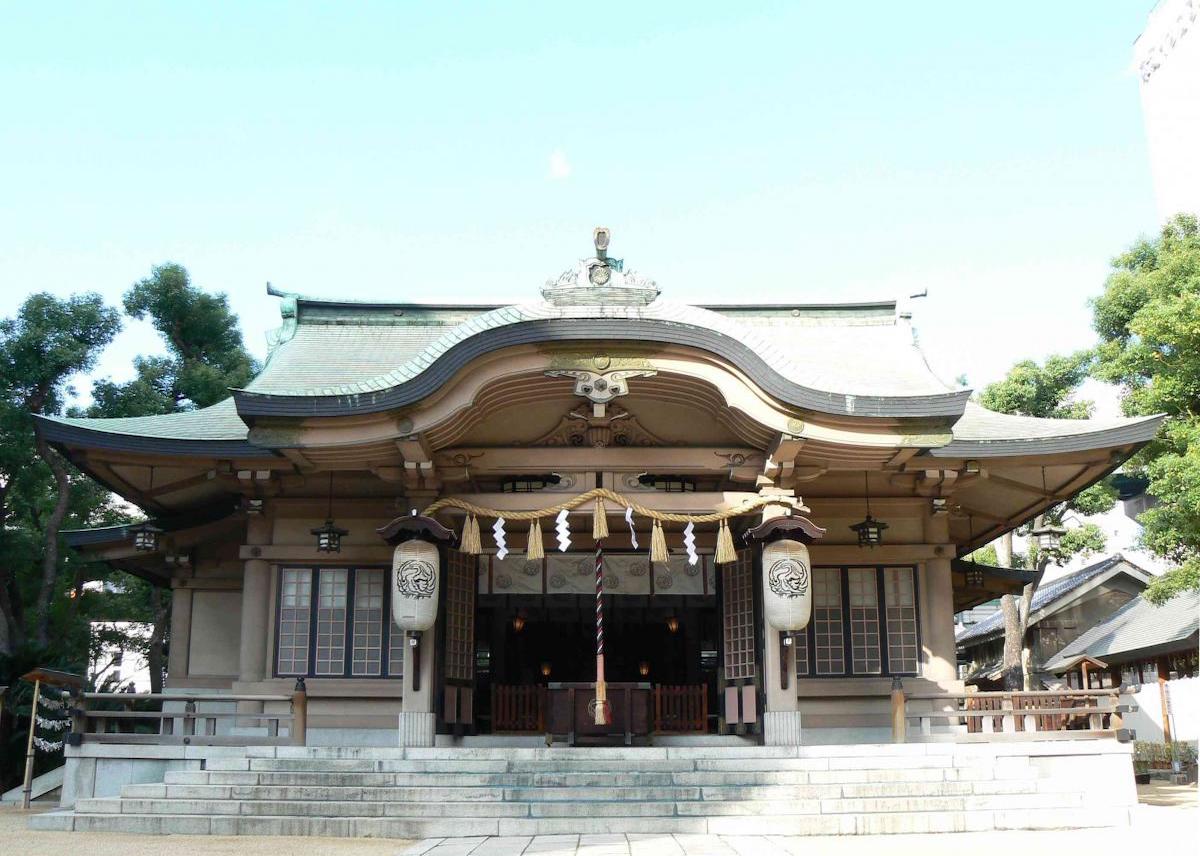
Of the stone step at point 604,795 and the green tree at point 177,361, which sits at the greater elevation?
the green tree at point 177,361

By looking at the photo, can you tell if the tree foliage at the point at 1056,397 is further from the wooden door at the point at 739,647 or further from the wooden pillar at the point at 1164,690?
the wooden door at the point at 739,647

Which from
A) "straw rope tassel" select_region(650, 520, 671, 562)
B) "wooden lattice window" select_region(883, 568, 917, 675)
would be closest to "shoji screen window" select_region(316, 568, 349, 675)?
"straw rope tassel" select_region(650, 520, 671, 562)

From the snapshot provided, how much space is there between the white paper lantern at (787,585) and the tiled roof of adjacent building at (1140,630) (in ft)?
37.1

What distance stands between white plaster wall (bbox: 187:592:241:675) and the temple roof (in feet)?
9.08

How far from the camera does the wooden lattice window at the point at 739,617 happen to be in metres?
13.5

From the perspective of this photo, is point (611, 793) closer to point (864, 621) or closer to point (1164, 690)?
point (864, 621)

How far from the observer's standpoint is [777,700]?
1230 centimetres

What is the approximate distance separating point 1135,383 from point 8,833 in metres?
16.5

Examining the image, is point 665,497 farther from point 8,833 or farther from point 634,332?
point 8,833

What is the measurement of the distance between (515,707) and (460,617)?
65.6 inches

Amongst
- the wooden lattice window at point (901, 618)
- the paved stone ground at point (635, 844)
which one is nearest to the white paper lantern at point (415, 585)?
the paved stone ground at point (635, 844)

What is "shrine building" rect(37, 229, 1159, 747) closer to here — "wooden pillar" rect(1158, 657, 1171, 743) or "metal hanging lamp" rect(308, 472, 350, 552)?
"metal hanging lamp" rect(308, 472, 350, 552)

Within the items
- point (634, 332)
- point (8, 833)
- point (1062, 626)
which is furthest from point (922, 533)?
point (1062, 626)

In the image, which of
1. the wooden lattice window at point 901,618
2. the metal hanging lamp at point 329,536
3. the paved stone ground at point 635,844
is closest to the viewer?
the paved stone ground at point 635,844
